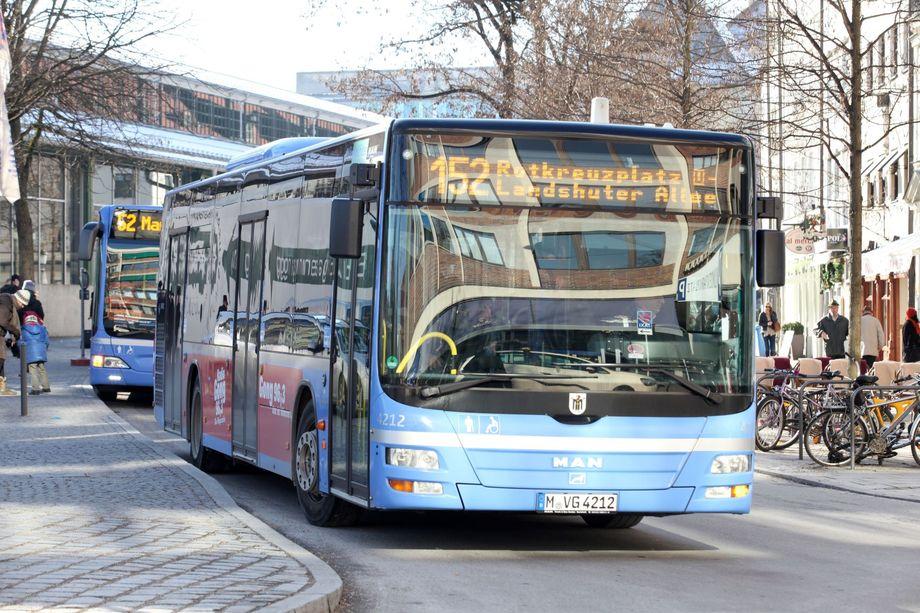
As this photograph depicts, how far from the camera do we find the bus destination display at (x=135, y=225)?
29625 mm

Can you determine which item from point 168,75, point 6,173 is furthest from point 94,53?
point 6,173

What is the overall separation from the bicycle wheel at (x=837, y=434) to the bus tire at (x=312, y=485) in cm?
858

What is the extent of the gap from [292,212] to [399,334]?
9.99 feet

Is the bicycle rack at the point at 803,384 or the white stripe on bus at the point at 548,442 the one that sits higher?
the white stripe on bus at the point at 548,442

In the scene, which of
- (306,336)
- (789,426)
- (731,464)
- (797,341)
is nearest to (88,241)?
(789,426)

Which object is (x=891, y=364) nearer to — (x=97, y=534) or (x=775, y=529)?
(x=775, y=529)

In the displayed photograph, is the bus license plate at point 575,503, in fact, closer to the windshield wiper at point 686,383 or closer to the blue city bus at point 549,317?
the blue city bus at point 549,317

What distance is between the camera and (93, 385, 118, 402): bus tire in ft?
99.6

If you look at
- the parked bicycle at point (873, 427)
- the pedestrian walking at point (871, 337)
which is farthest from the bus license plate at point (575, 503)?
the pedestrian walking at point (871, 337)

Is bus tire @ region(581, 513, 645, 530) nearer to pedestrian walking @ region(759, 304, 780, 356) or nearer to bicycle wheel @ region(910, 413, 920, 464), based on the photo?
bicycle wheel @ region(910, 413, 920, 464)

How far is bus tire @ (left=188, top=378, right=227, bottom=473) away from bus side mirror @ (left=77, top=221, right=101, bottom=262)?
1084 centimetres

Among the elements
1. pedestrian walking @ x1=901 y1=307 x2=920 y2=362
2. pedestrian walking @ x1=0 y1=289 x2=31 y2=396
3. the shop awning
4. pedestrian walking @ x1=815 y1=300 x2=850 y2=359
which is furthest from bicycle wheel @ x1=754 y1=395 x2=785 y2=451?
pedestrian walking @ x1=0 y1=289 x2=31 y2=396

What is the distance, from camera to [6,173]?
7.38 metres

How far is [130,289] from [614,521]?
18.0m
